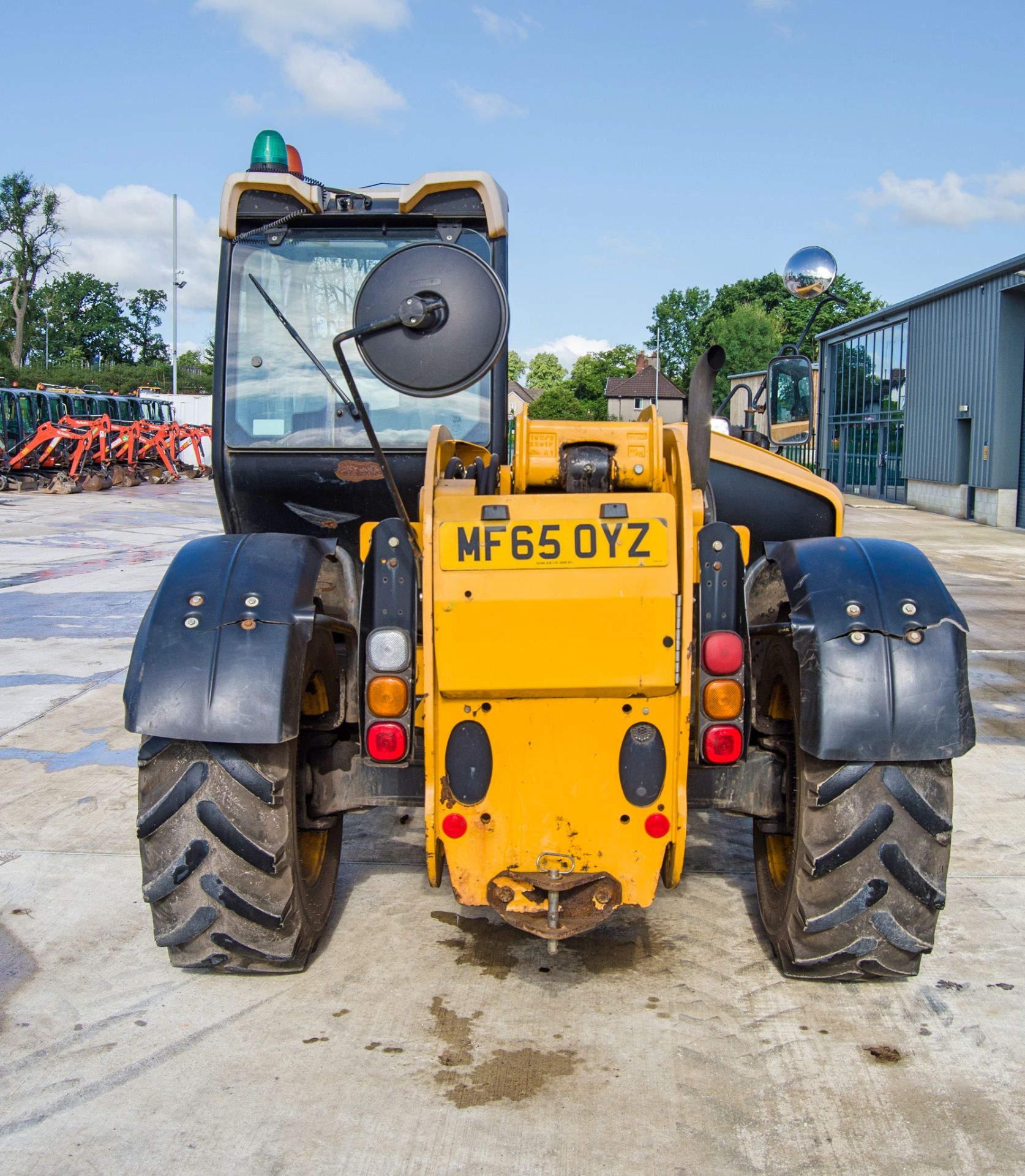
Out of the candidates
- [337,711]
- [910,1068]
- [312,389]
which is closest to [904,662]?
[910,1068]

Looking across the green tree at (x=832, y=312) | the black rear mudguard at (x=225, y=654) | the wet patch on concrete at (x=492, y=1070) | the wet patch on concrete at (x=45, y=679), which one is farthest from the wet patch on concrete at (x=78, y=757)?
the green tree at (x=832, y=312)

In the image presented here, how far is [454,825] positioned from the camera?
3.17m

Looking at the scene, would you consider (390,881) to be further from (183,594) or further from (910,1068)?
(910,1068)

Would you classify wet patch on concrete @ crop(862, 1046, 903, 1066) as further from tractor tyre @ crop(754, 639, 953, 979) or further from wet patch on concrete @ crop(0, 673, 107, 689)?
wet patch on concrete @ crop(0, 673, 107, 689)

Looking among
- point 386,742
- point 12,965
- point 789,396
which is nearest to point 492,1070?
point 386,742

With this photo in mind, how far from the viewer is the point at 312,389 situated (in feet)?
15.7

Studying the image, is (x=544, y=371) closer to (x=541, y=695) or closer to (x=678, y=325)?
(x=678, y=325)

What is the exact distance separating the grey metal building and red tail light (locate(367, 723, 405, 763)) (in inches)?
860

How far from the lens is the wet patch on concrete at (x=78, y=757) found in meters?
6.05

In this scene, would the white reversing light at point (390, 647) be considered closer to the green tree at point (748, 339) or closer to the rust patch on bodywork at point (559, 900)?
the rust patch on bodywork at point (559, 900)

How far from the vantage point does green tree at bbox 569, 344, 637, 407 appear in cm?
8569

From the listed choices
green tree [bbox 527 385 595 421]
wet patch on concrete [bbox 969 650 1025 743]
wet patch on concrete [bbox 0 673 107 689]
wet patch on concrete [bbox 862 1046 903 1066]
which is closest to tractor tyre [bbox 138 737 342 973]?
wet patch on concrete [bbox 862 1046 903 1066]

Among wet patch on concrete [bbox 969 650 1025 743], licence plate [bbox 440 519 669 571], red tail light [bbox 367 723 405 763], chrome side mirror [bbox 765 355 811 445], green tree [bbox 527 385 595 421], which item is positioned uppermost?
green tree [bbox 527 385 595 421]

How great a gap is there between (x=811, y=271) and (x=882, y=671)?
78.5 inches
